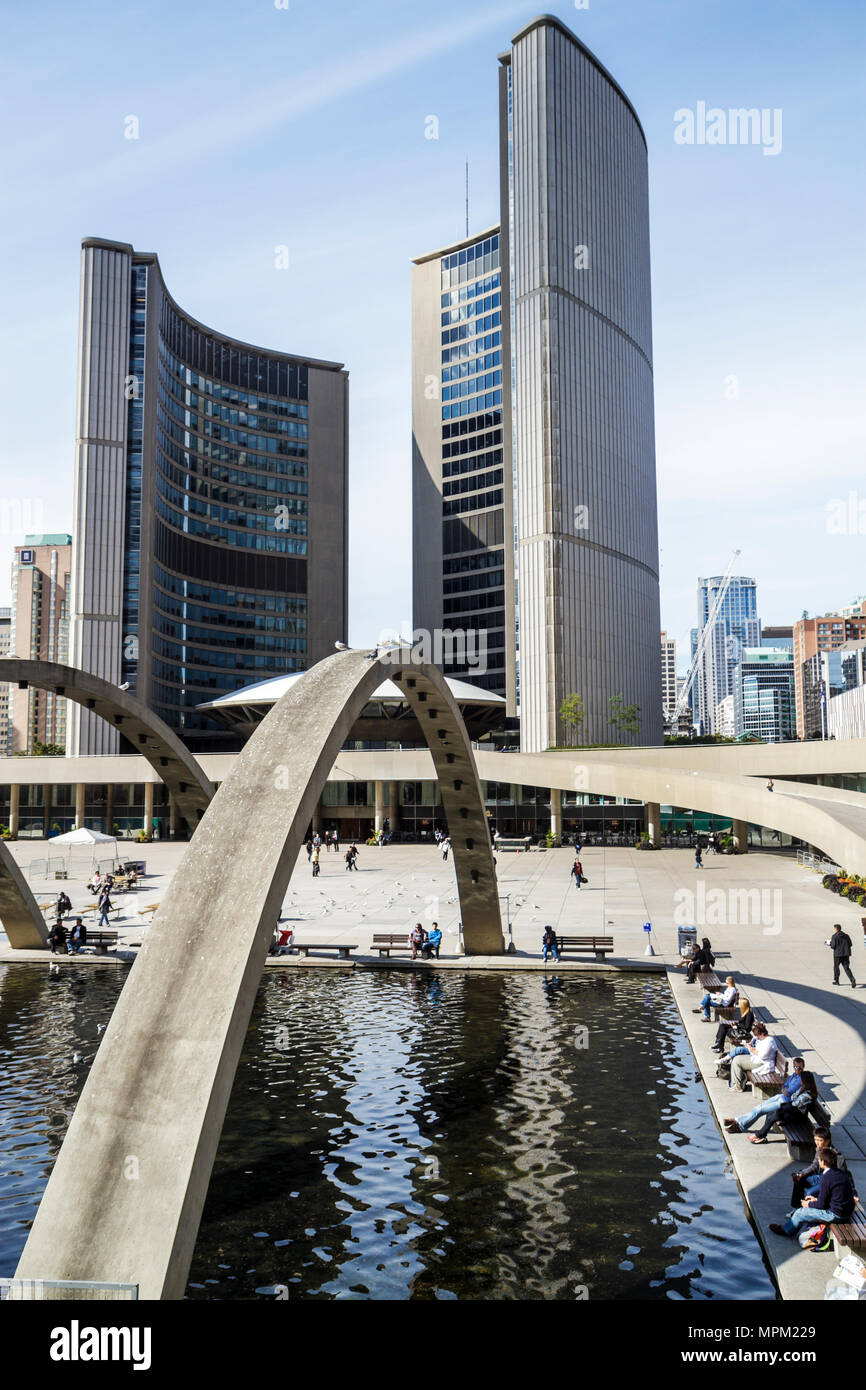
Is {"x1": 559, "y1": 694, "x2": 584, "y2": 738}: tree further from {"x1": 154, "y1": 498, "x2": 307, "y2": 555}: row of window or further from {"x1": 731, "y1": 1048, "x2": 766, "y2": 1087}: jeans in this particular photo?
{"x1": 731, "y1": 1048, "x2": 766, "y2": 1087}: jeans

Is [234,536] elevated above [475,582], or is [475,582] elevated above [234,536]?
[234,536]

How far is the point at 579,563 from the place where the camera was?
96062 mm

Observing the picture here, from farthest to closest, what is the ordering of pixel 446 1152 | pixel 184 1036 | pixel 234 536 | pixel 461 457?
pixel 234 536, pixel 461 457, pixel 446 1152, pixel 184 1036

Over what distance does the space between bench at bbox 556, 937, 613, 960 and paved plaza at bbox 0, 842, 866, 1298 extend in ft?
1.22

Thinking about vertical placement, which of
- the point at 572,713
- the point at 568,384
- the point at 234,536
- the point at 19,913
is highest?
the point at 568,384

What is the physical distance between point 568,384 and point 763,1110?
89.4 meters

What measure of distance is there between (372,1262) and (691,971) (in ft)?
50.2

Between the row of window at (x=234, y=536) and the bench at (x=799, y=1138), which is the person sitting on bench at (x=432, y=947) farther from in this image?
the row of window at (x=234, y=536)

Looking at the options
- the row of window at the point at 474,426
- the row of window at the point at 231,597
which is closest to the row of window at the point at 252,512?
the row of window at the point at 231,597

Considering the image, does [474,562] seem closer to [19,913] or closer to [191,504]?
[191,504]

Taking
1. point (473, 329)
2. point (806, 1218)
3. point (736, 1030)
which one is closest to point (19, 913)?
point (736, 1030)

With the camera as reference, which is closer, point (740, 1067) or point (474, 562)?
point (740, 1067)

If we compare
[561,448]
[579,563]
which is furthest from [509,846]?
[561,448]

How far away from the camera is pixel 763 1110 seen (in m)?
14.5
